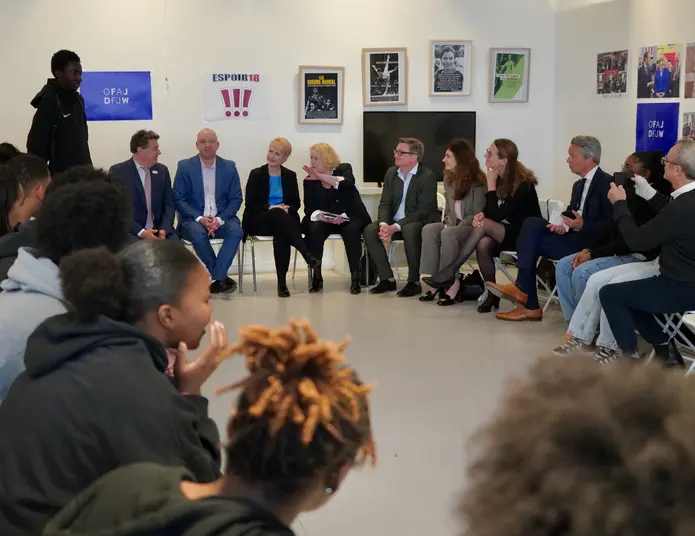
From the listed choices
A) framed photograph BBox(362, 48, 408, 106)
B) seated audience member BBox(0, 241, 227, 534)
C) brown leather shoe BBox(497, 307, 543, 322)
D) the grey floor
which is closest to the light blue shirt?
the grey floor

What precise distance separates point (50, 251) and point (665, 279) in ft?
11.2

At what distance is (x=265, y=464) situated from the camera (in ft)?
4.34

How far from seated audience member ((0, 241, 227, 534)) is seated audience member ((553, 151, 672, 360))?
3.43 metres

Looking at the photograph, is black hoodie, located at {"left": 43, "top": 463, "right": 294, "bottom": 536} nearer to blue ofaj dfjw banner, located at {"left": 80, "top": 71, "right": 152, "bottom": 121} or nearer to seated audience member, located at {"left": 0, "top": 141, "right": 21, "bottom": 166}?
seated audience member, located at {"left": 0, "top": 141, "right": 21, "bottom": 166}

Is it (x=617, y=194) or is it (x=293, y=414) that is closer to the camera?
(x=293, y=414)

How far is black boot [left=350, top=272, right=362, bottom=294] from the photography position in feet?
24.3

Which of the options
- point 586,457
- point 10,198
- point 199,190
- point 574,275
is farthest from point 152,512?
point 199,190

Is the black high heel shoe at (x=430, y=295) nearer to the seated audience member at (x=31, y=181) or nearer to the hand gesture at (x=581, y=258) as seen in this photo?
the hand gesture at (x=581, y=258)

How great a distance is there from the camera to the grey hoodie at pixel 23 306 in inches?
87.8

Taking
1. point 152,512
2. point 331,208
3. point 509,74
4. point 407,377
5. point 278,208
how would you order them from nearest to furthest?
point 152,512, point 407,377, point 278,208, point 331,208, point 509,74

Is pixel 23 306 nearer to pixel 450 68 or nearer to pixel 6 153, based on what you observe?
pixel 6 153

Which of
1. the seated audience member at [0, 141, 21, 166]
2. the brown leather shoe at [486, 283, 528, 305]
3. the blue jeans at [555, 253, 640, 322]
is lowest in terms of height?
the brown leather shoe at [486, 283, 528, 305]

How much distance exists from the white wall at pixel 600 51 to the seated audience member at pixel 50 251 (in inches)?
206

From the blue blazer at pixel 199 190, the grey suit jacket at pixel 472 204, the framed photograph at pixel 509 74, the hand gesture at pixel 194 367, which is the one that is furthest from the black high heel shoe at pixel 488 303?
the hand gesture at pixel 194 367
